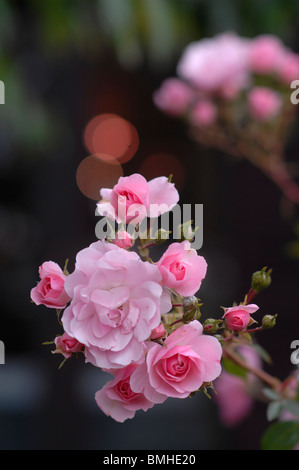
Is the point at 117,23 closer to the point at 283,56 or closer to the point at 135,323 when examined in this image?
the point at 283,56

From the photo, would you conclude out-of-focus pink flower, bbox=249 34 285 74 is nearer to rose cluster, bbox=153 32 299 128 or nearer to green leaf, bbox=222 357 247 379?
rose cluster, bbox=153 32 299 128

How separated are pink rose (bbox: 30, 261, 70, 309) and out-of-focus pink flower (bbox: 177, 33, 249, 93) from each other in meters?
0.71

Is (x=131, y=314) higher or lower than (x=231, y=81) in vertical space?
lower

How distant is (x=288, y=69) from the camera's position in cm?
102

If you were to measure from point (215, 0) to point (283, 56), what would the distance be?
3.03 ft

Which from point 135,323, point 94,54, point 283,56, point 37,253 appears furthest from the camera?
point 37,253

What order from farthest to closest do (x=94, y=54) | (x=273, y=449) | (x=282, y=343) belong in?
(x=94, y=54) → (x=282, y=343) → (x=273, y=449)

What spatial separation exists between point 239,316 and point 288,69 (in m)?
0.75

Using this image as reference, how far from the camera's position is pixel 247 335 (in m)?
0.42

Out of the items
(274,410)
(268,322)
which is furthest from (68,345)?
(274,410)

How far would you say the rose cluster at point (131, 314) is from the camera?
358 millimetres

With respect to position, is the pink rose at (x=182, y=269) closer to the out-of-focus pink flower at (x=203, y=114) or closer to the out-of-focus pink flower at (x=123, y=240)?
the out-of-focus pink flower at (x=123, y=240)

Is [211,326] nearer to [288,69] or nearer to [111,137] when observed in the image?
[288,69]

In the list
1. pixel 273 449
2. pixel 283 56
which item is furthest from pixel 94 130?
pixel 273 449
